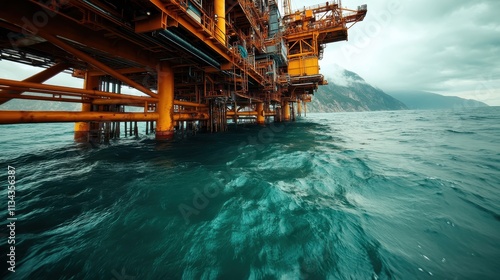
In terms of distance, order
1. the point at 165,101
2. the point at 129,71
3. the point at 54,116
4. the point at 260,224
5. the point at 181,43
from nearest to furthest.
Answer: the point at 260,224 < the point at 54,116 < the point at 181,43 < the point at 165,101 < the point at 129,71

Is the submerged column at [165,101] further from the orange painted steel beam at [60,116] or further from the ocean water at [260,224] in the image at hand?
the ocean water at [260,224]

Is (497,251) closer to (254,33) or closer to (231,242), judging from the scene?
(231,242)

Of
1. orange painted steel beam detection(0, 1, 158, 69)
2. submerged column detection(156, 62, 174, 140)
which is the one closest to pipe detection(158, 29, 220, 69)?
submerged column detection(156, 62, 174, 140)

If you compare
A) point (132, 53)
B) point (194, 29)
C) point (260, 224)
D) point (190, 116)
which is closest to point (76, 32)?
point (132, 53)

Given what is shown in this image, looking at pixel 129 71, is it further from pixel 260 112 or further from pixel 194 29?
pixel 260 112

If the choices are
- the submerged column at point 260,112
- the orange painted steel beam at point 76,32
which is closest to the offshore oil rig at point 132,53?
the orange painted steel beam at point 76,32

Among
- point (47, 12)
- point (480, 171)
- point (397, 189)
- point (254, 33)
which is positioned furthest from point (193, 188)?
point (254, 33)
